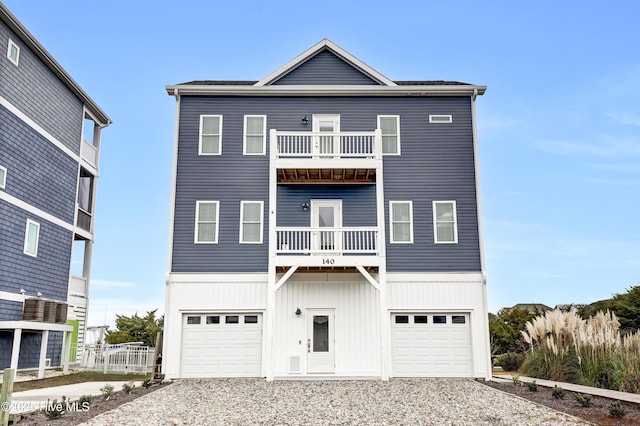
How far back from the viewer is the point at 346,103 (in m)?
19.4

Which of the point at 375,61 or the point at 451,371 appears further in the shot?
the point at 375,61

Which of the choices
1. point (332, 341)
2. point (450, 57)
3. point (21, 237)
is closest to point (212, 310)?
point (332, 341)

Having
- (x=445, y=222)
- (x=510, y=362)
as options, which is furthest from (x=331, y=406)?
(x=510, y=362)

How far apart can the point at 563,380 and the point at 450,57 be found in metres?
12.0

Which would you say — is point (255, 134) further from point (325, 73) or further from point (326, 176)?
point (325, 73)

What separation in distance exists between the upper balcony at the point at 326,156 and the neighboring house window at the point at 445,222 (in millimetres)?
2378

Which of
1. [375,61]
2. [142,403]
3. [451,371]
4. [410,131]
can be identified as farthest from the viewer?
[375,61]

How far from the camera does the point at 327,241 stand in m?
17.7

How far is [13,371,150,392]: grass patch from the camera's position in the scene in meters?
15.9

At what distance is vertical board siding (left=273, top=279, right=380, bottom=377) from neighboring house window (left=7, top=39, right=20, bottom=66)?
11.9 m

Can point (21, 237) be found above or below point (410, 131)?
below

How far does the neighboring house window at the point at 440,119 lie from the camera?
19.2m

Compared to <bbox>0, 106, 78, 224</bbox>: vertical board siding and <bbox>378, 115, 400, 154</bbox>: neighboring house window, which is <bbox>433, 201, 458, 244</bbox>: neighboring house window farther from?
<bbox>0, 106, 78, 224</bbox>: vertical board siding

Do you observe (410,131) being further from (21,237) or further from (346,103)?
(21,237)
